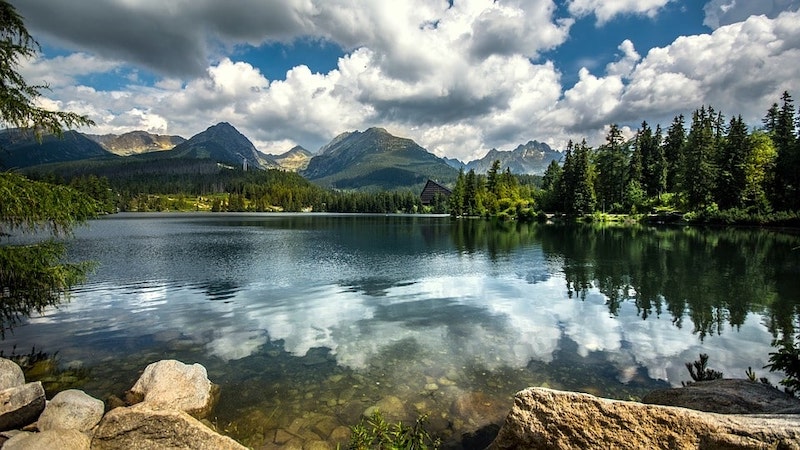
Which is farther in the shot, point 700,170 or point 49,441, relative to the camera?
point 700,170

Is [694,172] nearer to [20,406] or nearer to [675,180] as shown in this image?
[675,180]

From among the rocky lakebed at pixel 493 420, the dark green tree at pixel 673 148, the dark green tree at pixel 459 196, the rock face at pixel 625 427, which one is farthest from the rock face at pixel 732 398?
the dark green tree at pixel 459 196

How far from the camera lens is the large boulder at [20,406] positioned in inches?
334

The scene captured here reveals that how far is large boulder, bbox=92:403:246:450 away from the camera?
768 centimetres

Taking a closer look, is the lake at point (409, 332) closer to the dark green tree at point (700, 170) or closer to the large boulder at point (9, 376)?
the large boulder at point (9, 376)

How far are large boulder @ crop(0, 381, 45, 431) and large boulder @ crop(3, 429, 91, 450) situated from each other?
153 centimetres

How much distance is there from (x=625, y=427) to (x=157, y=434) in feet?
28.6

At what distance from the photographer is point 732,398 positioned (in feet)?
25.9

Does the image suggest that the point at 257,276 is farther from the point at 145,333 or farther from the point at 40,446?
the point at 40,446

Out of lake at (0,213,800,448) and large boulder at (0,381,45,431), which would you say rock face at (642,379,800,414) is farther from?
large boulder at (0,381,45,431)

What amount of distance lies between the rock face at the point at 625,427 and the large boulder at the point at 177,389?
8933mm

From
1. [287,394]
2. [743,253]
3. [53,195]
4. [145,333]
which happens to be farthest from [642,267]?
[53,195]

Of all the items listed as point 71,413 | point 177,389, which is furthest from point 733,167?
point 71,413

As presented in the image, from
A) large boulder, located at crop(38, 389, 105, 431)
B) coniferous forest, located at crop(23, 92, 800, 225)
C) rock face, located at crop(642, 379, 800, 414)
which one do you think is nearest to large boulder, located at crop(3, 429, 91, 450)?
large boulder, located at crop(38, 389, 105, 431)
